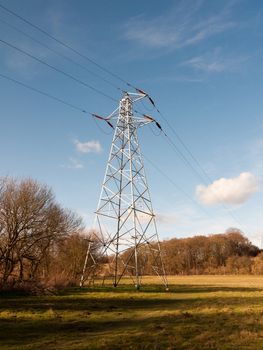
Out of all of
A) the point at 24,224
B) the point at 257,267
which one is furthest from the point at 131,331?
the point at 257,267

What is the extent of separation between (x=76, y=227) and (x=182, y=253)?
312 feet

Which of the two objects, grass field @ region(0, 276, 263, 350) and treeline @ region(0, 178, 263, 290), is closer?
grass field @ region(0, 276, 263, 350)

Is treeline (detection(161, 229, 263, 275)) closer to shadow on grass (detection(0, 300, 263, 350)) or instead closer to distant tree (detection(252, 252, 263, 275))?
distant tree (detection(252, 252, 263, 275))

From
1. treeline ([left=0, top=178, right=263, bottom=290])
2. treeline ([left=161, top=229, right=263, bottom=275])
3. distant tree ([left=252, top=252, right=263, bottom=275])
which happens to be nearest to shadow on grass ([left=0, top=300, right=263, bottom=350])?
treeline ([left=0, top=178, right=263, bottom=290])

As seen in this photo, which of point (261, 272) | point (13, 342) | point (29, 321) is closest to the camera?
point (13, 342)

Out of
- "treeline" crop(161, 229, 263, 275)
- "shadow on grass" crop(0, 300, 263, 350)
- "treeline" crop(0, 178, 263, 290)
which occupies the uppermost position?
"treeline" crop(161, 229, 263, 275)

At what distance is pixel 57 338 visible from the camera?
12234mm

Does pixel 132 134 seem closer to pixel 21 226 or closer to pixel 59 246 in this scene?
pixel 21 226

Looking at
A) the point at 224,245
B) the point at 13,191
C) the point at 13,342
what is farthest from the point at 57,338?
the point at 224,245

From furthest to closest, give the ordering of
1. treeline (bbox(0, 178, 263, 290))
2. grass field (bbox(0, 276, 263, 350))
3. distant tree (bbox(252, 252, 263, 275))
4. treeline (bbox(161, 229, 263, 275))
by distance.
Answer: treeline (bbox(161, 229, 263, 275)) → distant tree (bbox(252, 252, 263, 275)) → treeline (bbox(0, 178, 263, 290)) → grass field (bbox(0, 276, 263, 350))

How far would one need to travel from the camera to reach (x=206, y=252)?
467ft

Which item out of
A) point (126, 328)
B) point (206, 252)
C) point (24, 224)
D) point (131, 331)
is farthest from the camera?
point (206, 252)

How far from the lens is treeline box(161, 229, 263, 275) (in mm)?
133250

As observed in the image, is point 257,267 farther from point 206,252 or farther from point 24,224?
point 24,224
